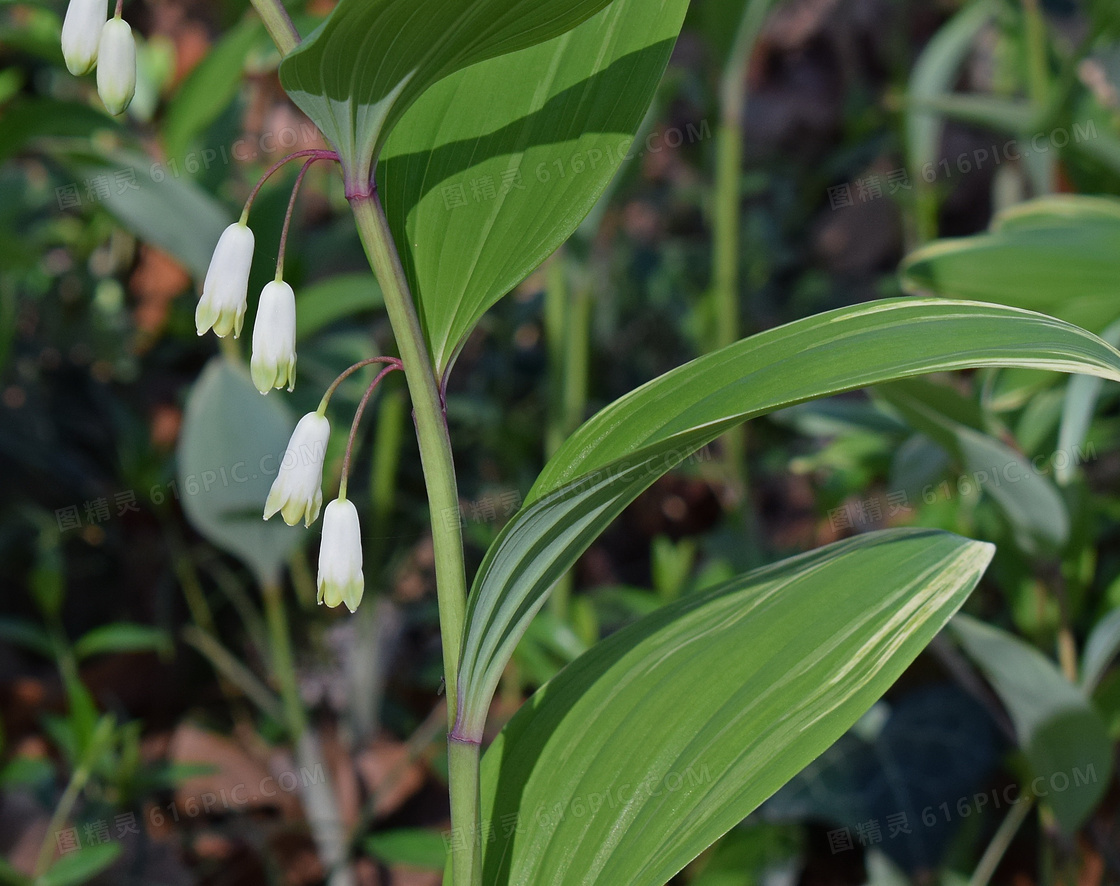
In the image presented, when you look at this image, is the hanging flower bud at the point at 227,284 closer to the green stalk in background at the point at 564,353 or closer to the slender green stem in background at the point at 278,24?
the slender green stem in background at the point at 278,24

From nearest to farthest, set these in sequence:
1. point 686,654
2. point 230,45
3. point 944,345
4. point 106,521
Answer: point 944,345
point 686,654
point 230,45
point 106,521

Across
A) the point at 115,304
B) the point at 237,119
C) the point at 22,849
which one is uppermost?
the point at 237,119

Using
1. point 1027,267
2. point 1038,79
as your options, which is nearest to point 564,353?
point 1027,267

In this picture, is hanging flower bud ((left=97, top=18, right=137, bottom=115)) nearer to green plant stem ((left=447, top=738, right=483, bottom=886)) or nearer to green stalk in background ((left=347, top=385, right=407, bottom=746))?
green plant stem ((left=447, top=738, right=483, bottom=886))

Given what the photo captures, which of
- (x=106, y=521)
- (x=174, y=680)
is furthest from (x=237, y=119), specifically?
(x=174, y=680)

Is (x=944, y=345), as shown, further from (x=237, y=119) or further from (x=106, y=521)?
(x=106, y=521)

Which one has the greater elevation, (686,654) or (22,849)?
(22,849)

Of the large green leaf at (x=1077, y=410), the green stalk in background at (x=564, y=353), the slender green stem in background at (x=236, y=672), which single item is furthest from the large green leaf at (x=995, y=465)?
the slender green stem in background at (x=236, y=672)
